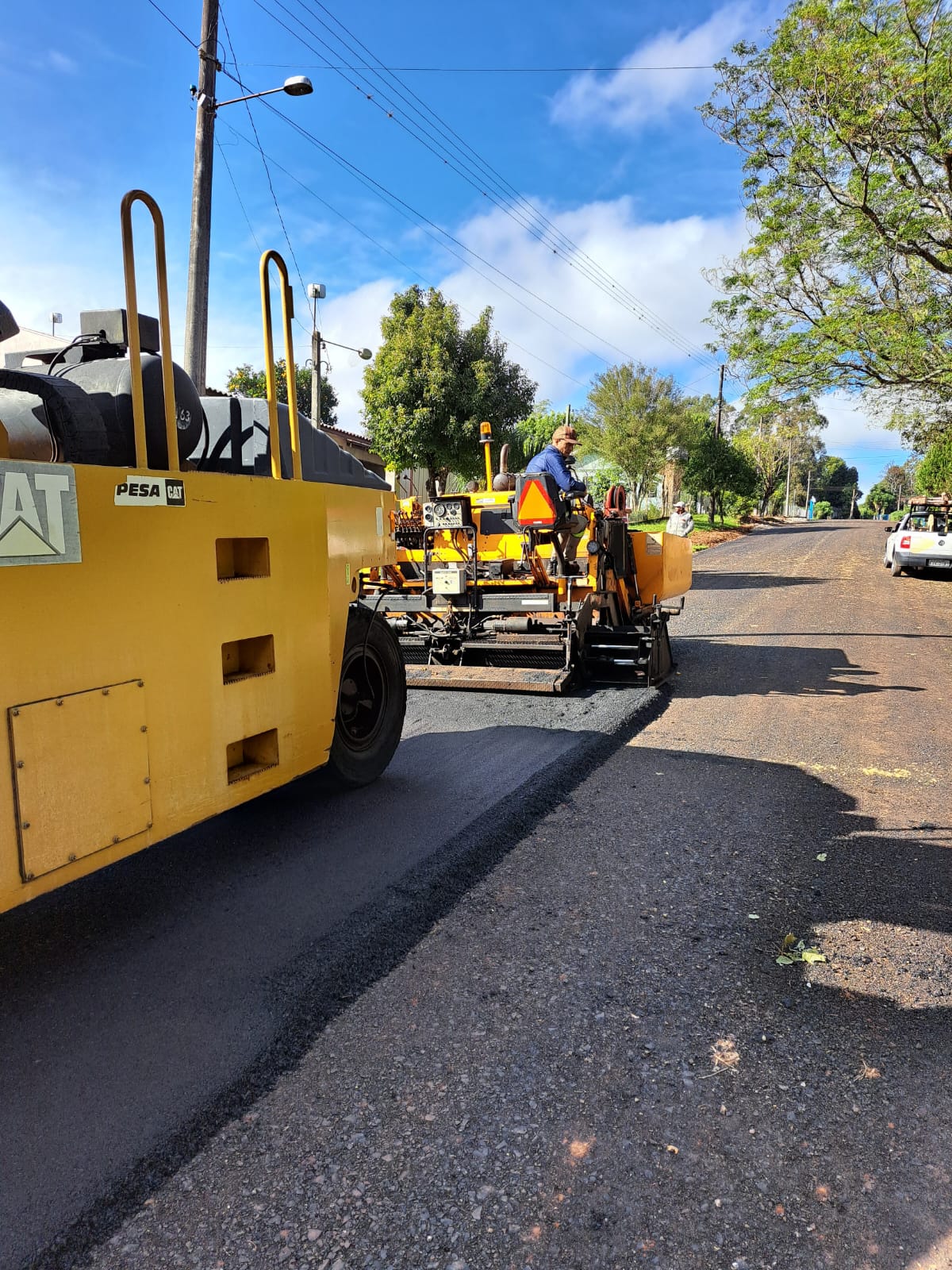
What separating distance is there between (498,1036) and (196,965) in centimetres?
116

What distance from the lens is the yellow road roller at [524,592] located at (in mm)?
7242

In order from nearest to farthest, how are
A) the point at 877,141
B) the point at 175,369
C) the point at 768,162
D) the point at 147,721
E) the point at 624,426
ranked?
the point at 147,721 < the point at 175,369 < the point at 877,141 < the point at 768,162 < the point at 624,426

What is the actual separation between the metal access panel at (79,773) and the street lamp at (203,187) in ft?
19.1

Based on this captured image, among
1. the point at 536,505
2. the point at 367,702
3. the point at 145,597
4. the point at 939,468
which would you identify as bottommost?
the point at 367,702

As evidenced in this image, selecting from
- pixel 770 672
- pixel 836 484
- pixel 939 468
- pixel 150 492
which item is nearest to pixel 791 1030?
pixel 150 492

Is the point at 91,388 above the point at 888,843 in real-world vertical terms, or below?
above

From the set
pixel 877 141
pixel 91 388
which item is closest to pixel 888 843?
pixel 91 388

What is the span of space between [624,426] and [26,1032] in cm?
3917

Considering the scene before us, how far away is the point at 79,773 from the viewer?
2514mm

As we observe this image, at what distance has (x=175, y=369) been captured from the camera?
318 cm

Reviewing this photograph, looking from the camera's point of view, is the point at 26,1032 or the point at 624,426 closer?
the point at 26,1032

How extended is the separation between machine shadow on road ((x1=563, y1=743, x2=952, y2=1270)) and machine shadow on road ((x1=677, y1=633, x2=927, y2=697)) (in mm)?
3364

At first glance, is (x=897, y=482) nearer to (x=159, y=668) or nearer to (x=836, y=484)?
(x=836, y=484)

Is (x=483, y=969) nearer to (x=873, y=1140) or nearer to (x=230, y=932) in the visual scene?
(x=230, y=932)
